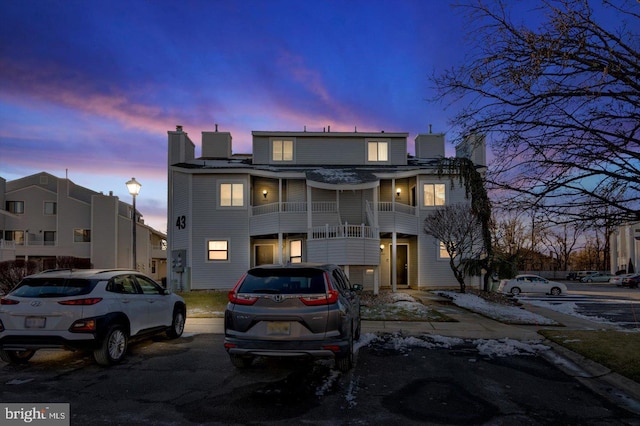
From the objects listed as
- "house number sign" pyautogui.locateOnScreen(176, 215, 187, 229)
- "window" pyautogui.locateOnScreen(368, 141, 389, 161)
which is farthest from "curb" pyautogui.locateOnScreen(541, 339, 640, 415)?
"house number sign" pyautogui.locateOnScreen(176, 215, 187, 229)

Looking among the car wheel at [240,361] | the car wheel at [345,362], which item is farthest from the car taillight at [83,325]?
the car wheel at [345,362]

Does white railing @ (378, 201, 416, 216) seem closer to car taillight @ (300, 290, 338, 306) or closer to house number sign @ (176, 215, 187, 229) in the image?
house number sign @ (176, 215, 187, 229)

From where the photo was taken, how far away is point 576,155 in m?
6.10

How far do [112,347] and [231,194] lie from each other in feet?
54.8

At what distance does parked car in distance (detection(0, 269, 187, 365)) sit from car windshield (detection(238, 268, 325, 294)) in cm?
253

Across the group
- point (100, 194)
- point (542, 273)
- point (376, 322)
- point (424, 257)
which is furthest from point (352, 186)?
point (542, 273)

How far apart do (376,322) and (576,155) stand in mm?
8401

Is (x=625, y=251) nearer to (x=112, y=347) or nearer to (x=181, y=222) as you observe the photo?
(x=181, y=222)

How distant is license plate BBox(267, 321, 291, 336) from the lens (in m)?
6.75

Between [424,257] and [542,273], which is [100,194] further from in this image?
[542,273]

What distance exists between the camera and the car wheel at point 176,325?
407 inches

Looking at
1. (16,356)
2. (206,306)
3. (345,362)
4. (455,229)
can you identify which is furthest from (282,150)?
(345,362)

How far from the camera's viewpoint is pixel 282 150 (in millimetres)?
27031

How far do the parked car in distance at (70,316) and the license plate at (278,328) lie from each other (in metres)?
2.97
